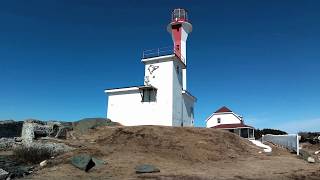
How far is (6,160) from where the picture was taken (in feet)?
63.7

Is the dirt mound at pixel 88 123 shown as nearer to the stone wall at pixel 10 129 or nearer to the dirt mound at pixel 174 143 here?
the dirt mound at pixel 174 143

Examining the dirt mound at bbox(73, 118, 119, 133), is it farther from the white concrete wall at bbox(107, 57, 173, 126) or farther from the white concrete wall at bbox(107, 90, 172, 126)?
the white concrete wall at bbox(107, 57, 173, 126)

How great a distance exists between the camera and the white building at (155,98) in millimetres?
33812

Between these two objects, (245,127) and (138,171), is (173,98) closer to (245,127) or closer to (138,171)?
(245,127)

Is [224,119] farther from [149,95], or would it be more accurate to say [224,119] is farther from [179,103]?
[149,95]

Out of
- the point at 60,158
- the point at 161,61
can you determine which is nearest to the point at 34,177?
the point at 60,158

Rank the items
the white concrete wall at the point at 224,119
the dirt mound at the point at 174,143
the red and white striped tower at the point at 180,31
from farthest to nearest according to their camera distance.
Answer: the white concrete wall at the point at 224,119, the red and white striped tower at the point at 180,31, the dirt mound at the point at 174,143

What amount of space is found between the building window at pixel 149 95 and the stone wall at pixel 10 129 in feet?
39.5

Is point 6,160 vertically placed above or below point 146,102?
below

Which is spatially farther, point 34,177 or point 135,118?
point 135,118

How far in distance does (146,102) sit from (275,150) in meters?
13.1

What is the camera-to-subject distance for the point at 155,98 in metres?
34.3

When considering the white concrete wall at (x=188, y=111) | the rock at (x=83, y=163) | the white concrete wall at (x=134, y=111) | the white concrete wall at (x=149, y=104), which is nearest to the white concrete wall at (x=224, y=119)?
the white concrete wall at (x=188, y=111)

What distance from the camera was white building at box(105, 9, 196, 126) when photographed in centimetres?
3381
